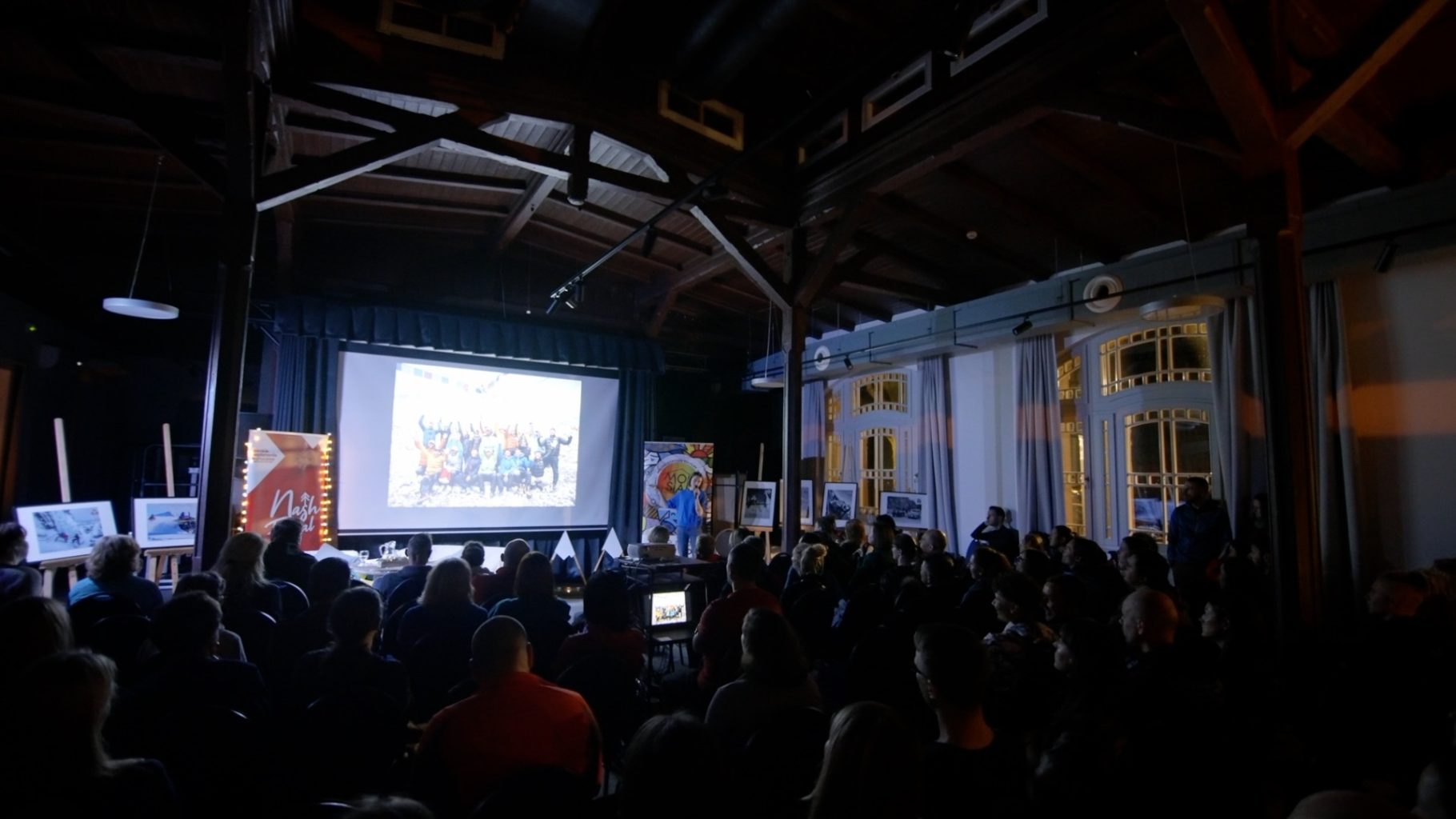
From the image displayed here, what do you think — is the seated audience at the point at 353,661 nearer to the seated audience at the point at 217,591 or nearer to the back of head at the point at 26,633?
the seated audience at the point at 217,591

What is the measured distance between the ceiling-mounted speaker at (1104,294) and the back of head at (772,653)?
18.4 feet

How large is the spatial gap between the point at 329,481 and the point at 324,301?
207 cm

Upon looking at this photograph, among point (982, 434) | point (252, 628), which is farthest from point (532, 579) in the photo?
point (982, 434)

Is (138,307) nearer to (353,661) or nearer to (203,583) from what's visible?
(203,583)

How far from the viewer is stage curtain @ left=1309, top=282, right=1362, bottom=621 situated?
17.1ft

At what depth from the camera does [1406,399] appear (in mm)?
5238

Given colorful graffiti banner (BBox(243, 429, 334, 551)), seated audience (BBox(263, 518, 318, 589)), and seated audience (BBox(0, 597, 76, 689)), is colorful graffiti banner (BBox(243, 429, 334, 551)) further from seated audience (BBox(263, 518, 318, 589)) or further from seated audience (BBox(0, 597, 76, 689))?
seated audience (BBox(0, 597, 76, 689))

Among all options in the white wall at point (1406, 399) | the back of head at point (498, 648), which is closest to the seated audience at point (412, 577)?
the back of head at point (498, 648)

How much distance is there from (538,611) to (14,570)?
2356 millimetres

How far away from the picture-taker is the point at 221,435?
4.06 metres

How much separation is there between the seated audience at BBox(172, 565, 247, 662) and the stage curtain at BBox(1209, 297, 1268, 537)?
6.94 metres

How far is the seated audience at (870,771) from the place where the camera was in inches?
57.8

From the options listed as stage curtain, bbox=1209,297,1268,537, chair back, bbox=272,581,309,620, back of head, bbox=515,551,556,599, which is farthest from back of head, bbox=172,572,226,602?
stage curtain, bbox=1209,297,1268,537

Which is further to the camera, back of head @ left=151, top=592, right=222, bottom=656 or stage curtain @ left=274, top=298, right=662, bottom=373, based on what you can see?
stage curtain @ left=274, top=298, right=662, bottom=373
